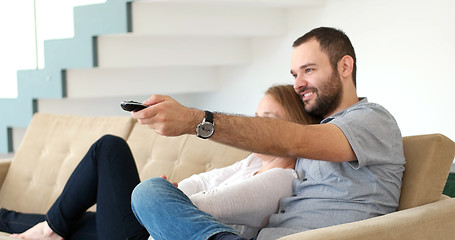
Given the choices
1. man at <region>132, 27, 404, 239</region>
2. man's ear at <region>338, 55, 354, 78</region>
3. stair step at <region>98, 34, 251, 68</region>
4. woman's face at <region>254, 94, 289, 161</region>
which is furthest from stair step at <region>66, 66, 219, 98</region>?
man's ear at <region>338, 55, 354, 78</region>

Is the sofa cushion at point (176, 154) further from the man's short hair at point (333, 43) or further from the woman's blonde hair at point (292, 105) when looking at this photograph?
the man's short hair at point (333, 43)

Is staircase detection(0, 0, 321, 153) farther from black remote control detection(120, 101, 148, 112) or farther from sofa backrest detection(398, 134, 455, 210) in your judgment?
black remote control detection(120, 101, 148, 112)

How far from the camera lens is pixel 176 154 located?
261 cm

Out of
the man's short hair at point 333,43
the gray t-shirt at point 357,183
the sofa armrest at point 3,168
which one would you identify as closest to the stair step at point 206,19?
the sofa armrest at point 3,168

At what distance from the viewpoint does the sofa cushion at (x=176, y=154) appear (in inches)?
97.7

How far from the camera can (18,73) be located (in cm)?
409

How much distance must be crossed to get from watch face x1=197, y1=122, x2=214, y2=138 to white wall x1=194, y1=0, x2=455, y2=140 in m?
2.43

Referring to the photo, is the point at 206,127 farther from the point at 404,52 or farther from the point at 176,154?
the point at 404,52

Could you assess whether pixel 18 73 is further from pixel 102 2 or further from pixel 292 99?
pixel 292 99

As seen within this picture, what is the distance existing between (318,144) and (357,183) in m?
0.22

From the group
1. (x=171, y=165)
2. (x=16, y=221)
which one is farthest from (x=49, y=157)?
(x=171, y=165)

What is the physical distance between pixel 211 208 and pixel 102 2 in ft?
8.20

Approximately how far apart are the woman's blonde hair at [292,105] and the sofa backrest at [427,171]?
368 mm

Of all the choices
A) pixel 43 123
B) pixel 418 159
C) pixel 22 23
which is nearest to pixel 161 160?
pixel 43 123
